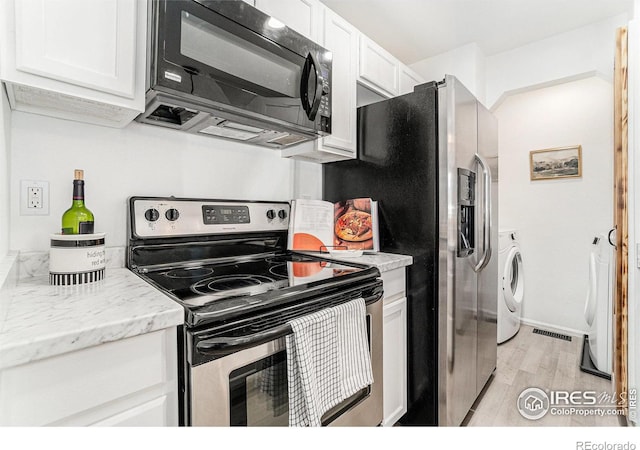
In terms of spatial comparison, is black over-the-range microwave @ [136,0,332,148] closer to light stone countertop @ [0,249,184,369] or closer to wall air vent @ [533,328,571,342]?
light stone countertop @ [0,249,184,369]

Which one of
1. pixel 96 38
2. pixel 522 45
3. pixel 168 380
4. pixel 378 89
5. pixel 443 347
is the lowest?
pixel 443 347

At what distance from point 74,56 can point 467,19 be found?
2.51m

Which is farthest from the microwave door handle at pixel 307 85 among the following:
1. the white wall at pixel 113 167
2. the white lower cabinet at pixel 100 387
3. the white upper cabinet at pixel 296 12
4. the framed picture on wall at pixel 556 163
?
the framed picture on wall at pixel 556 163

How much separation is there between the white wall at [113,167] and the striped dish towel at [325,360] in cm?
87

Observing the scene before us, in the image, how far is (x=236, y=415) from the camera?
2.80ft

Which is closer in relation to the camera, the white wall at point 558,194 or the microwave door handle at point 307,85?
the microwave door handle at point 307,85

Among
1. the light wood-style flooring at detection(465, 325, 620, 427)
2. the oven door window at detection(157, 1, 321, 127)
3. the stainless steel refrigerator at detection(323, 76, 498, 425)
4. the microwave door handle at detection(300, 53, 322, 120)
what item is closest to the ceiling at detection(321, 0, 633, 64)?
the stainless steel refrigerator at detection(323, 76, 498, 425)

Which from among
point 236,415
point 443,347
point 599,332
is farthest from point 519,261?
point 236,415

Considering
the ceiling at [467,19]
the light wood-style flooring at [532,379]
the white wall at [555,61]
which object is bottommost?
the light wood-style flooring at [532,379]

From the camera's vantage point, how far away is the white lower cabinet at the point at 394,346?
143 cm

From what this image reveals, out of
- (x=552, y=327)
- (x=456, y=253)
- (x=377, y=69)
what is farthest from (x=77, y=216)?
(x=552, y=327)

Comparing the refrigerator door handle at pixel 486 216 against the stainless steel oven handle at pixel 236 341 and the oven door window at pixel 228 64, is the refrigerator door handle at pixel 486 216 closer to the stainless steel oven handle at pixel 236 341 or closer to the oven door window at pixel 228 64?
the oven door window at pixel 228 64

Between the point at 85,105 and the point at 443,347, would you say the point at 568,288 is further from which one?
the point at 85,105

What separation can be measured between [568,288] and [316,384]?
3240 millimetres
